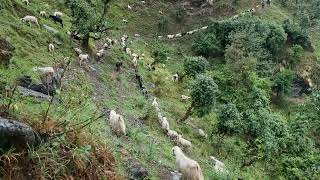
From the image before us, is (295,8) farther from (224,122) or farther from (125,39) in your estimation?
(224,122)

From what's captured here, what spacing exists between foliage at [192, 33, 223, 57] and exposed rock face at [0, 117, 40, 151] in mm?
34757

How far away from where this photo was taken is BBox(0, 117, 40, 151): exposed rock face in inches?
278

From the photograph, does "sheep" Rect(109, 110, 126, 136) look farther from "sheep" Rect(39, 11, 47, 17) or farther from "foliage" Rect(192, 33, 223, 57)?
"foliage" Rect(192, 33, 223, 57)

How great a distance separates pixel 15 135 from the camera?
7137 mm

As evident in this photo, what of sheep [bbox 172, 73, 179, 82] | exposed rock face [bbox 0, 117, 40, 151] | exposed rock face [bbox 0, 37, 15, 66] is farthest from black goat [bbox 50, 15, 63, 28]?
exposed rock face [bbox 0, 117, 40, 151]

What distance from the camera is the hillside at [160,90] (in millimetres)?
7941

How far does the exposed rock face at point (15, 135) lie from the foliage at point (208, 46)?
Result: 114 ft

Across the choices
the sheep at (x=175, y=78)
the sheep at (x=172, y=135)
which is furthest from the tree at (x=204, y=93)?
the sheep at (x=175, y=78)

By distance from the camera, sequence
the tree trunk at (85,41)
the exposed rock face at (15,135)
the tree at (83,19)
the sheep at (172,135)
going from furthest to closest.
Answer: the tree trunk at (85,41) → the tree at (83,19) → the sheep at (172,135) → the exposed rock face at (15,135)

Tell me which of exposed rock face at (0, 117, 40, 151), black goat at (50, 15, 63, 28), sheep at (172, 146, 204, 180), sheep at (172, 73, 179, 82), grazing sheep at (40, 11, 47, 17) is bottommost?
sheep at (172, 73, 179, 82)

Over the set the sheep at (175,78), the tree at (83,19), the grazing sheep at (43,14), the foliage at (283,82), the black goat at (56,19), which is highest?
the tree at (83,19)

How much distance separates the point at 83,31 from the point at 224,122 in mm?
10519

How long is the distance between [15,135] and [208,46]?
115ft

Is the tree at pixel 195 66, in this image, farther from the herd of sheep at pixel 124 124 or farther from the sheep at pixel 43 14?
the sheep at pixel 43 14
